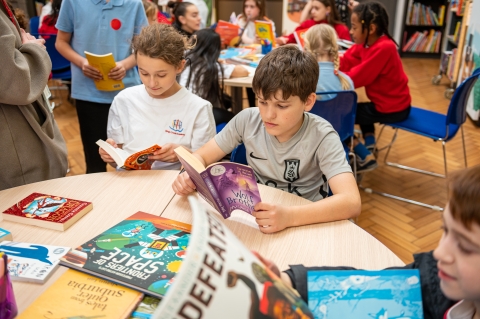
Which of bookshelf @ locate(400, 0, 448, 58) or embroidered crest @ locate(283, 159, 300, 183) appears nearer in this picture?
embroidered crest @ locate(283, 159, 300, 183)

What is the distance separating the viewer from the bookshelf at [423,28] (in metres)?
6.03

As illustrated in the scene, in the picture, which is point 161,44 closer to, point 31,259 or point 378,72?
point 31,259

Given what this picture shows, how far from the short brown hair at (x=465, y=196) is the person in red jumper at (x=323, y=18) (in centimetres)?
315

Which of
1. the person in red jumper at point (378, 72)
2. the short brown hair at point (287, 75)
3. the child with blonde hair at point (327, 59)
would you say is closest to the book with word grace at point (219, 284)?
the short brown hair at point (287, 75)

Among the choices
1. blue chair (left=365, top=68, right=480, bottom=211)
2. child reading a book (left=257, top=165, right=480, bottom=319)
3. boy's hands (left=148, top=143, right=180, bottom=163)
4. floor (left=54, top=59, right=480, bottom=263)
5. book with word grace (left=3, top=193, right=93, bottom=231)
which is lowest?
floor (left=54, top=59, right=480, bottom=263)

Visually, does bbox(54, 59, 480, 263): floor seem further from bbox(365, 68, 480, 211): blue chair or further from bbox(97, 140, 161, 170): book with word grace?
bbox(97, 140, 161, 170): book with word grace

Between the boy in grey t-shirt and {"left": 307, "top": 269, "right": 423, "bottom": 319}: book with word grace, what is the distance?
343 millimetres

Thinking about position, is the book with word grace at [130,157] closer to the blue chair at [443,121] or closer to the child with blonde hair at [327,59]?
the child with blonde hair at [327,59]

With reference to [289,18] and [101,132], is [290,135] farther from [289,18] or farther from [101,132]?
[289,18]

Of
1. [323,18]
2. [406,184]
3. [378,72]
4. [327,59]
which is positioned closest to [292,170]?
[327,59]

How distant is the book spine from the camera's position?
1118 mm

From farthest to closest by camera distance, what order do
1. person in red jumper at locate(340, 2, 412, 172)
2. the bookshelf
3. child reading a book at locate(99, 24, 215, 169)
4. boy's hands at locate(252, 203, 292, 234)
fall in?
the bookshelf, person in red jumper at locate(340, 2, 412, 172), child reading a book at locate(99, 24, 215, 169), boy's hands at locate(252, 203, 292, 234)

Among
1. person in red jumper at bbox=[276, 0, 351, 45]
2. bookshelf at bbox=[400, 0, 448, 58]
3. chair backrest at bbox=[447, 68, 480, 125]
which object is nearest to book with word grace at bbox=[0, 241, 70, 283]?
chair backrest at bbox=[447, 68, 480, 125]

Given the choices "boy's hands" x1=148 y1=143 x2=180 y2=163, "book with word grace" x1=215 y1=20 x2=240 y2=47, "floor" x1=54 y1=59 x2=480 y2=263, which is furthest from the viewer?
"book with word grace" x1=215 y1=20 x2=240 y2=47
